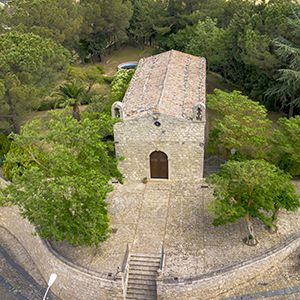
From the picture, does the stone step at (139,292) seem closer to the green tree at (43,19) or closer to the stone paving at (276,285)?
the stone paving at (276,285)

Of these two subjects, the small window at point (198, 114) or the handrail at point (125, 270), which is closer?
the handrail at point (125, 270)

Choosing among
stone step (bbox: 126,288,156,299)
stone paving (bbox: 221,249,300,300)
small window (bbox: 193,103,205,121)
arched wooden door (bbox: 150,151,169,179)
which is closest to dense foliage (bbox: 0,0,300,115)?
small window (bbox: 193,103,205,121)

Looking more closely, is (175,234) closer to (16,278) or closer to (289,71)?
(16,278)

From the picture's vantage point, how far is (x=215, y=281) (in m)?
21.2

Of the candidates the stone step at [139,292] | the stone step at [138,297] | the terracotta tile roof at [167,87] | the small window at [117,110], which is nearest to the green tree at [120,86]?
the terracotta tile roof at [167,87]

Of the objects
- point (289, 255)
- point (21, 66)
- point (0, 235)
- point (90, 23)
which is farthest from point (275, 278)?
point (90, 23)

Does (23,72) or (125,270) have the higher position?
(23,72)

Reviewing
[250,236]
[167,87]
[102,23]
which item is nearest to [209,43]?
[167,87]

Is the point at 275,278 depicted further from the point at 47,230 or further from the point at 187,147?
the point at 47,230

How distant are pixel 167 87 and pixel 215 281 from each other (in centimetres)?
1417

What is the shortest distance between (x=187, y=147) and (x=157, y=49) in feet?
95.3

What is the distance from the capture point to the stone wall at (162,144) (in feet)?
85.7

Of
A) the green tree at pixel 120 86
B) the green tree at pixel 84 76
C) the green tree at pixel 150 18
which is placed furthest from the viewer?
the green tree at pixel 150 18

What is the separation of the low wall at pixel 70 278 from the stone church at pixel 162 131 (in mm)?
7446
